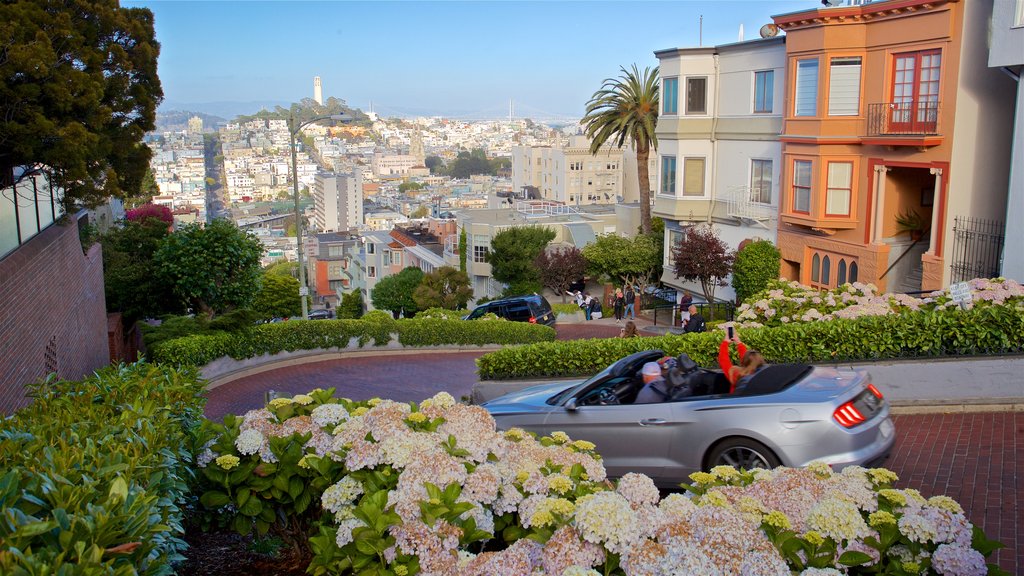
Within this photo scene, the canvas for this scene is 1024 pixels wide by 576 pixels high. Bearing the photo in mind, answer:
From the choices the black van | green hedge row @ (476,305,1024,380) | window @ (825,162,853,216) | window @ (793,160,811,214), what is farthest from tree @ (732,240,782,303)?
green hedge row @ (476,305,1024,380)

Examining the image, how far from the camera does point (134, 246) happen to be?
25750 millimetres

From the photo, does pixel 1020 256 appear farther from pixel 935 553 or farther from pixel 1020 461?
pixel 935 553

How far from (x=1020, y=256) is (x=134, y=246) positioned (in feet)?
73.3

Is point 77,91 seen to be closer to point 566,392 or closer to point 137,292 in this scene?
point 566,392

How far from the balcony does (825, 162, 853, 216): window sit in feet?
4.34

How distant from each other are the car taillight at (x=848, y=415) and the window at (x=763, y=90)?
22761 mm

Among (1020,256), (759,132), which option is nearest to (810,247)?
(759,132)

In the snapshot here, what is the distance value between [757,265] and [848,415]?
21431mm

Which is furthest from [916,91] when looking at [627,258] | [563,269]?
[563,269]

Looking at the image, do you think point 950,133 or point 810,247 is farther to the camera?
point 810,247

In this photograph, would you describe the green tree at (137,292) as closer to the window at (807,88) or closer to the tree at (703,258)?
the tree at (703,258)

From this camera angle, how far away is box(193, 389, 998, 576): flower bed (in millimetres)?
3891

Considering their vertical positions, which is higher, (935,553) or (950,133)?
(950,133)

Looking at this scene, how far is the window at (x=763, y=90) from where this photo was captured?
28.5 metres
